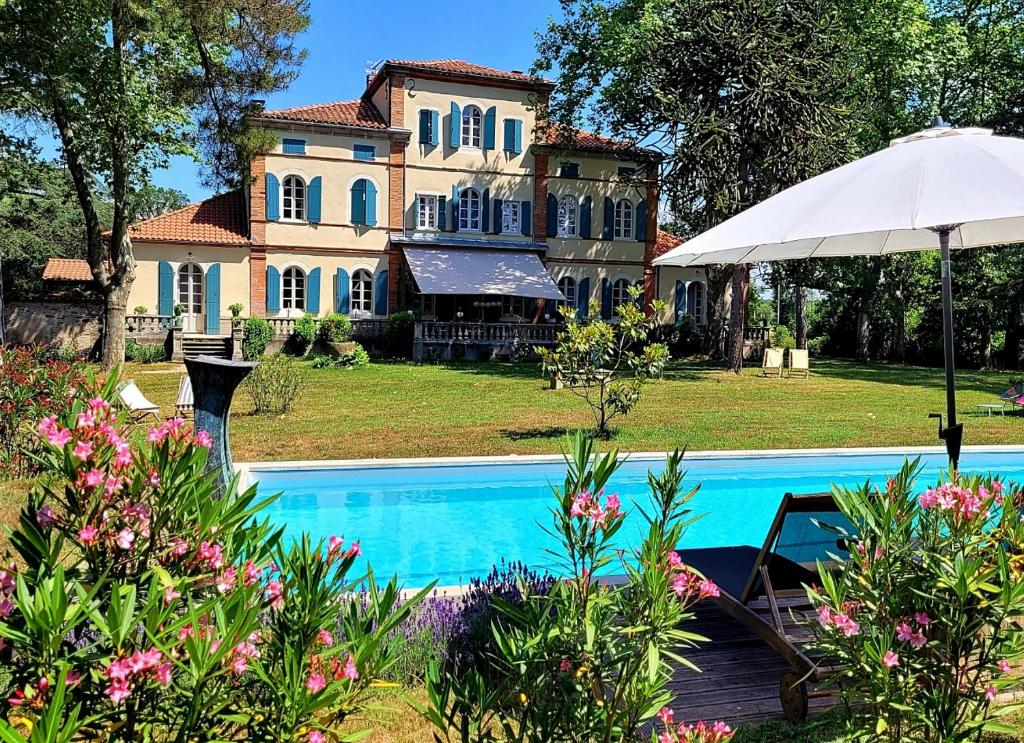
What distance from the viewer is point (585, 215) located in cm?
3244

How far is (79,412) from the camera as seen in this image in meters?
1.95

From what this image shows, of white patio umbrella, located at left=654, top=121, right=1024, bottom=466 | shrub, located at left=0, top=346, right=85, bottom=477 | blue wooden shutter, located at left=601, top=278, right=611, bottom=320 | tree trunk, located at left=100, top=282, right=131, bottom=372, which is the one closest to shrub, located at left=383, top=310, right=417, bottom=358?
A: tree trunk, located at left=100, top=282, right=131, bottom=372

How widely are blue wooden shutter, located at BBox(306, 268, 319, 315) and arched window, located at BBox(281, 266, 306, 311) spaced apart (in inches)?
8.0

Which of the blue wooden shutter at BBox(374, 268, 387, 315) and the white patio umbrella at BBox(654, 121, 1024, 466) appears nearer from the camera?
the white patio umbrella at BBox(654, 121, 1024, 466)

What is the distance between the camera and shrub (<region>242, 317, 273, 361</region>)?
25.9 meters

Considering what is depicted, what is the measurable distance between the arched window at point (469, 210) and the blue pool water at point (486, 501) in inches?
860

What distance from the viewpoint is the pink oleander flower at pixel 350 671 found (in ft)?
5.61

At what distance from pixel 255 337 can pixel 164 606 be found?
25562 millimetres

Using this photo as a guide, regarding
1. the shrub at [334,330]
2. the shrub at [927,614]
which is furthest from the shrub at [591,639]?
the shrub at [334,330]

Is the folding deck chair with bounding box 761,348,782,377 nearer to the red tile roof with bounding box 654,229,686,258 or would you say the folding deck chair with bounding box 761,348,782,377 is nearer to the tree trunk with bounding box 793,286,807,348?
the tree trunk with bounding box 793,286,807,348

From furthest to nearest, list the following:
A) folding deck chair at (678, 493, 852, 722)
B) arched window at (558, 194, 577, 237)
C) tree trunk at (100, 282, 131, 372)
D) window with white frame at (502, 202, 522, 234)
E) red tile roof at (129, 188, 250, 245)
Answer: arched window at (558, 194, 577, 237) < window with white frame at (502, 202, 522, 234) < red tile roof at (129, 188, 250, 245) < tree trunk at (100, 282, 131, 372) < folding deck chair at (678, 493, 852, 722)

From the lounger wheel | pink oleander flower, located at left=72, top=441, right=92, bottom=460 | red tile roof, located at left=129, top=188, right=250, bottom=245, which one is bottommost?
the lounger wheel

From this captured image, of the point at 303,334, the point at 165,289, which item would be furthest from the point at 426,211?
the point at 165,289

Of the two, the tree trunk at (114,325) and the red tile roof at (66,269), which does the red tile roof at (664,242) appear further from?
the red tile roof at (66,269)
